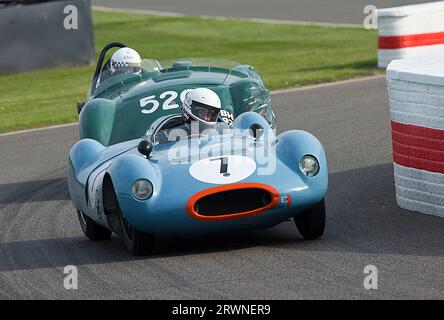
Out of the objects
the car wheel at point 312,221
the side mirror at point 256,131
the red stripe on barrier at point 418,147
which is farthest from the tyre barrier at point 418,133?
the side mirror at point 256,131

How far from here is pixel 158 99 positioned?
10.9 metres

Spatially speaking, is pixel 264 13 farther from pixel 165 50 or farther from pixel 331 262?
pixel 331 262

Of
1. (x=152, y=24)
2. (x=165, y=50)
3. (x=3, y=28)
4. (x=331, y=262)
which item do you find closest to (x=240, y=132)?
(x=331, y=262)

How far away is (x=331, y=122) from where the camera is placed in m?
14.4

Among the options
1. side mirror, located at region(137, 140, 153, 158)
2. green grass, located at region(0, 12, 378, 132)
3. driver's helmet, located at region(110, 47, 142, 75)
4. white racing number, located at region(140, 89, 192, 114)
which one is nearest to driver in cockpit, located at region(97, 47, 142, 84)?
driver's helmet, located at region(110, 47, 142, 75)

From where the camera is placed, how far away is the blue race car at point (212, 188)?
7820 millimetres

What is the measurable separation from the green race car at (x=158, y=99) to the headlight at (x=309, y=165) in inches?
89.2

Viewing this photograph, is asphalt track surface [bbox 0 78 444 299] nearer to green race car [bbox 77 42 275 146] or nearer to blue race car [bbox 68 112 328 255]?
blue race car [bbox 68 112 328 255]

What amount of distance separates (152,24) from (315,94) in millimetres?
11798

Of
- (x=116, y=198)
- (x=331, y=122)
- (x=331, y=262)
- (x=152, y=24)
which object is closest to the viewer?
(x=331, y=262)

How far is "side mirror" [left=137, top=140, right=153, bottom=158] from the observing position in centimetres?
841

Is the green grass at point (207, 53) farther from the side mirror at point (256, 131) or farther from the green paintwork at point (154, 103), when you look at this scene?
the side mirror at point (256, 131)

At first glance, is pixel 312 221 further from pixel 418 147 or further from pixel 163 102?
pixel 163 102
